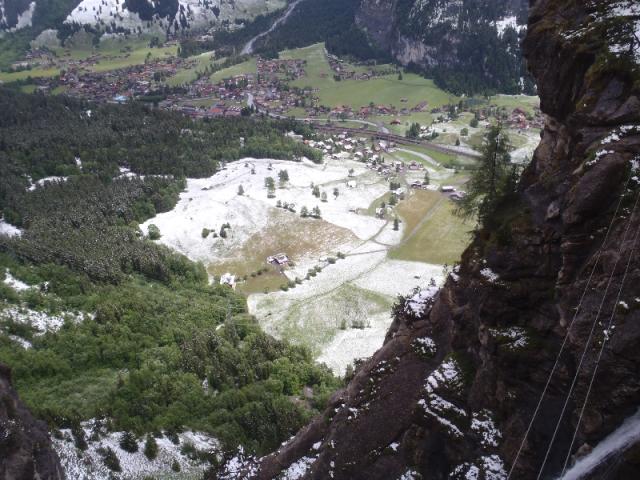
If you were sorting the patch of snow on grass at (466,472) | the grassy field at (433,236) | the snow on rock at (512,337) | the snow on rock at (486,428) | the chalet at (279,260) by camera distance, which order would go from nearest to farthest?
the snow on rock at (512,337)
the patch of snow on grass at (466,472)
the snow on rock at (486,428)
the chalet at (279,260)
the grassy field at (433,236)

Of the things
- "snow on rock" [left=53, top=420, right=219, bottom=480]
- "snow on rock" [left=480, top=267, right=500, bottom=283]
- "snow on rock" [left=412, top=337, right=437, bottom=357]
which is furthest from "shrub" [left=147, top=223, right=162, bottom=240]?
"snow on rock" [left=480, top=267, right=500, bottom=283]

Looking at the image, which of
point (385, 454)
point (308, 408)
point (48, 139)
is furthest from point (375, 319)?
point (48, 139)

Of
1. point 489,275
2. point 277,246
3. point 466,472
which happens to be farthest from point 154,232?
point 466,472

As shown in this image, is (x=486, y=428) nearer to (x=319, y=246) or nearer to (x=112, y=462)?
(x=112, y=462)

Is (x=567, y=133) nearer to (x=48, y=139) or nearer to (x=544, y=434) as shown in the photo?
(x=544, y=434)

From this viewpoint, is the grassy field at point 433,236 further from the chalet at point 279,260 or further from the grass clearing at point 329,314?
the chalet at point 279,260

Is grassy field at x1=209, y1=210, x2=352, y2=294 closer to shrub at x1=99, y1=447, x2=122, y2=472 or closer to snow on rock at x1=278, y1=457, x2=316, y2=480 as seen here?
shrub at x1=99, y1=447, x2=122, y2=472

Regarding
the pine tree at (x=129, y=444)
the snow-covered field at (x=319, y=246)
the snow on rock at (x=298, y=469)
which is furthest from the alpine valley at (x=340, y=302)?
the snow-covered field at (x=319, y=246)
